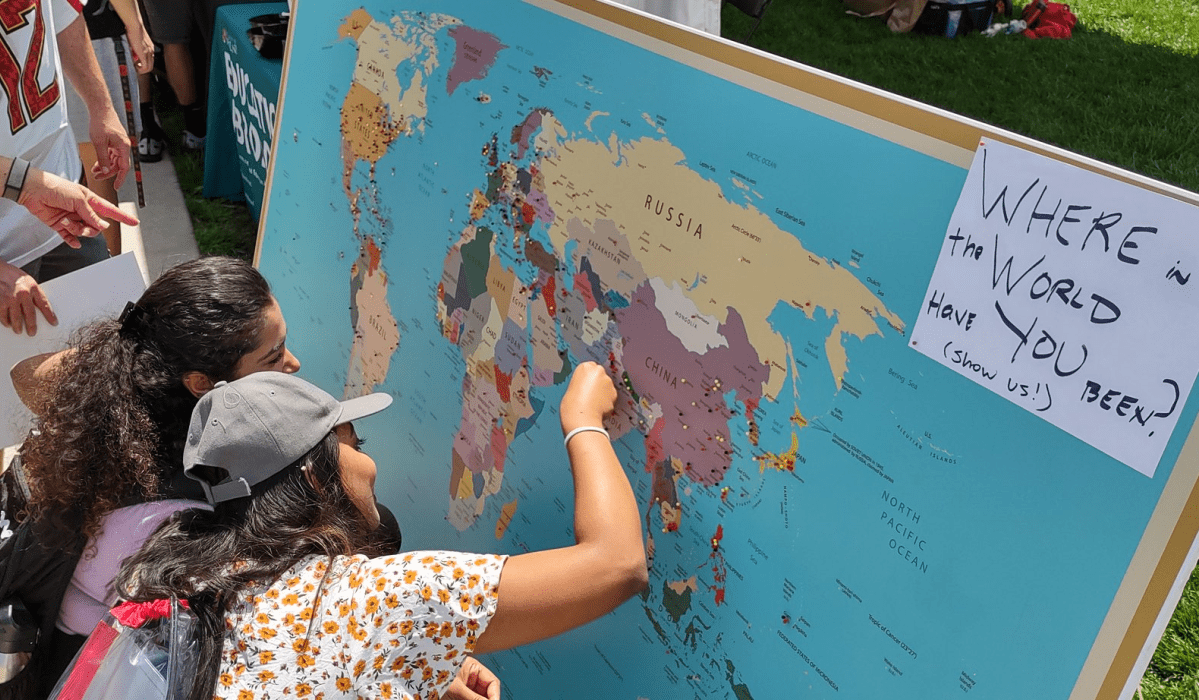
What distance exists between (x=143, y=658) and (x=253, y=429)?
1.11 ft

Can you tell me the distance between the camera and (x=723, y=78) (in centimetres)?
123

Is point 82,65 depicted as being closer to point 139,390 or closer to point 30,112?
point 30,112

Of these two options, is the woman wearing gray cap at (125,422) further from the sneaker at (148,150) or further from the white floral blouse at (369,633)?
the sneaker at (148,150)

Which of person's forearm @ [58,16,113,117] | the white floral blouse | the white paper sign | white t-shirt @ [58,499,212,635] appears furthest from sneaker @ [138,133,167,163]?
the white floral blouse

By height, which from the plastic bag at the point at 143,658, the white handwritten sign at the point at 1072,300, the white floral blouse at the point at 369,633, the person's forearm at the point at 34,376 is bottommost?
the person's forearm at the point at 34,376

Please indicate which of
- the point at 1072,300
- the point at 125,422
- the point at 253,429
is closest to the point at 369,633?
the point at 253,429

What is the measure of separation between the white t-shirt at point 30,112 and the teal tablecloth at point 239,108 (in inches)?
43.1

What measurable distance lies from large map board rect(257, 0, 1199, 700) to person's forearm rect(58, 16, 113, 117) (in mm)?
1254

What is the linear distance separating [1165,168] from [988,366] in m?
4.12

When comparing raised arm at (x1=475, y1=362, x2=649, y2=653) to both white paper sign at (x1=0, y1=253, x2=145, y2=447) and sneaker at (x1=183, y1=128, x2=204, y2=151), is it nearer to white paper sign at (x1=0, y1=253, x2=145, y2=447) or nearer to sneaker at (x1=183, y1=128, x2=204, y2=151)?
white paper sign at (x1=0, y1=253, x2=145, y2=447)

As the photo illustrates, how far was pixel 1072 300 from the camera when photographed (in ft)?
2.83

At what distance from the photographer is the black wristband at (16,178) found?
2145mm

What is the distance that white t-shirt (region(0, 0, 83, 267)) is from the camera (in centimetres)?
223

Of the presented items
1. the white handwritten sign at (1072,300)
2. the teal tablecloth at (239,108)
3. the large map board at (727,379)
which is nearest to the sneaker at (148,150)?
the teal tablecloth at (239,108)
